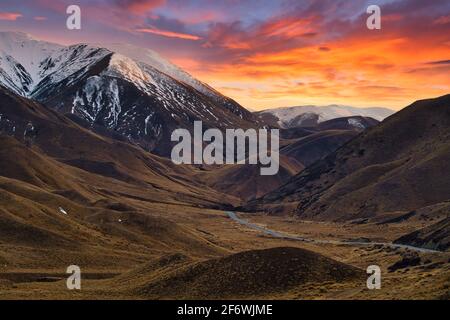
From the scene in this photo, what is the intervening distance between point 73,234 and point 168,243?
85.9ft

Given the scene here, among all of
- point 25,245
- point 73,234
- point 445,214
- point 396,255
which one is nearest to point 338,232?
point 445,214

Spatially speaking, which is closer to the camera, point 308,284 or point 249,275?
point 308,284

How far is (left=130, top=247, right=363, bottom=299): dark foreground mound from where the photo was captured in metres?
63.6

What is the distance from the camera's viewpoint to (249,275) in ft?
216

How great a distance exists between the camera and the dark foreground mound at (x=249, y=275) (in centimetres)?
6359

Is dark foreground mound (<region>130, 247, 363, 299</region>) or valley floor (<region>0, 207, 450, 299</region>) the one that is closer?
valley floor (<region>0, 207, 450, 299</region>)

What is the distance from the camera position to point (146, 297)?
65562 mm

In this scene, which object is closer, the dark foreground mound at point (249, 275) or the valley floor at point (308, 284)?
the valley floor at point (308, 284)

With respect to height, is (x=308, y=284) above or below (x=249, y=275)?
below

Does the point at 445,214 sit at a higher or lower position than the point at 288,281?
higher
